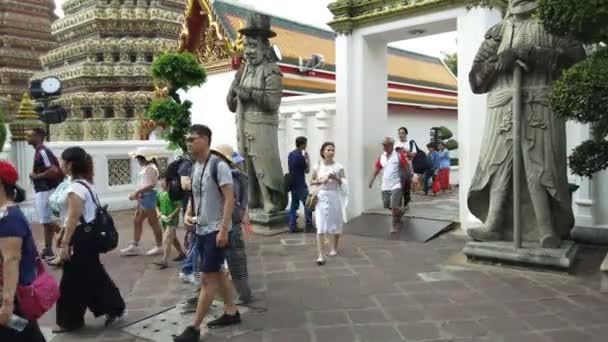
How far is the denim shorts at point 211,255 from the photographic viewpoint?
405 cm

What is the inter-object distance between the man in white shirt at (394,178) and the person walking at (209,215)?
4063mm

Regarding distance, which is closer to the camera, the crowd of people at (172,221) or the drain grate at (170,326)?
the crowd of people at (172,221)

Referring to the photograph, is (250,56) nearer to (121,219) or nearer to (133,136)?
(121,219)

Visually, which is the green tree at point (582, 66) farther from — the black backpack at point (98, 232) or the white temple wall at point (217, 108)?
the white temple wall at point (217, 108)

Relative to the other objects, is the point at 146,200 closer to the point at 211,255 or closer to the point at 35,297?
the point at 211,255

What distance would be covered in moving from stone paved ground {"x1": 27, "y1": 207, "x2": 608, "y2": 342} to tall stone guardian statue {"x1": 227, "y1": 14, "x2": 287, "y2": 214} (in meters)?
1.77

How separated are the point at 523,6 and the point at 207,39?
8102 mm

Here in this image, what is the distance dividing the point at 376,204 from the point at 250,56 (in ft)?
11.4

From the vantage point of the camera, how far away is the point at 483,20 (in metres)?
7.37

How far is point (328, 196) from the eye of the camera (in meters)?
6.47

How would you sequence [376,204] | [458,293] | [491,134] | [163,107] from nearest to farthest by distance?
[458,293], [491,134], [163,107], [376,204]

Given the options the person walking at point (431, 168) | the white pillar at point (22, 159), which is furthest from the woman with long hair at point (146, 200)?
the person walking at point (431, 168)

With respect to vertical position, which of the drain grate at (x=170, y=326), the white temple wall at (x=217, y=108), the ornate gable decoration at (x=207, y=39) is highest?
the ornate gable decoration at (x=207, y=39)

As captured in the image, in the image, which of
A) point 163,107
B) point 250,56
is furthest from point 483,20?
point 163,107
